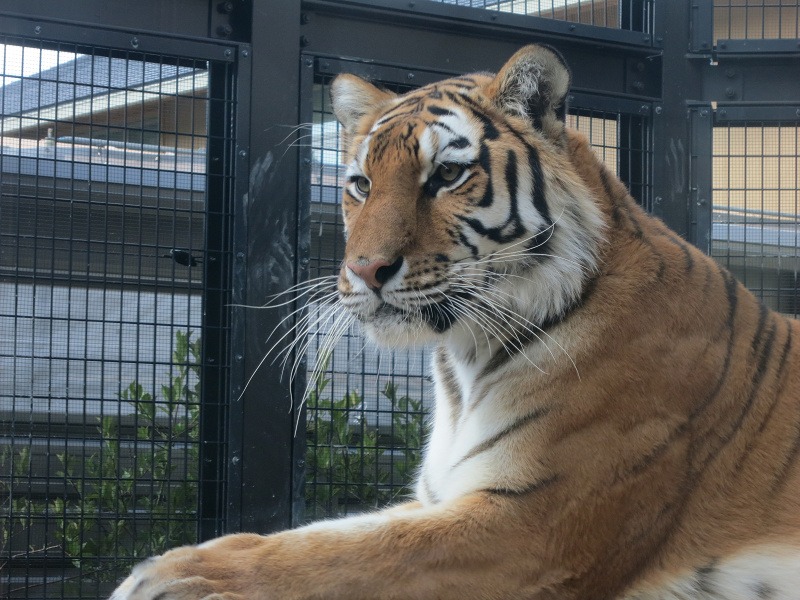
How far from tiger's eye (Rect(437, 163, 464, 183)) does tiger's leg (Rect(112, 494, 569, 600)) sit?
81 centimetres

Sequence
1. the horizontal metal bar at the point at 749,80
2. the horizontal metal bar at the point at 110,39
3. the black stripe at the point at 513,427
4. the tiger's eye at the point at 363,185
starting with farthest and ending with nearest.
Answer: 1. the horizontal metal bar at the point at 749,80
2. the horizontal metal bar at the point at 110,39
3. the tiger's eye at the point at 363,185
4. the black stripe at the point at 513,427

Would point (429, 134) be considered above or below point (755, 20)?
below

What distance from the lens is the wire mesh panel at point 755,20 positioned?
12.4ft

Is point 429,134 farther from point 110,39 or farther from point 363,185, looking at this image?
point 110,39

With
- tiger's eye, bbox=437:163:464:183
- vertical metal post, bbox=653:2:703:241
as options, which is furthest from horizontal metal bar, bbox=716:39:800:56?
tiger's eye, bbox=437:163:464:183

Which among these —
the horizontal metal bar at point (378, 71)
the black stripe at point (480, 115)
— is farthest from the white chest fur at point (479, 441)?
the horizontal metal bar at point (378, 71)

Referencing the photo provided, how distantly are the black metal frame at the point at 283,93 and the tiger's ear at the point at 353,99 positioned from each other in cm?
43

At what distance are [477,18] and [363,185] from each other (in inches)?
49.8

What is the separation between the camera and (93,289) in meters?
3.66

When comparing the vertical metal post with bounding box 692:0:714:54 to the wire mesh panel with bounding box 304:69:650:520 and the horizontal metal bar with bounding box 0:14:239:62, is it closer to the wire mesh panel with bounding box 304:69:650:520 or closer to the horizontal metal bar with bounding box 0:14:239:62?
the wire mesh panel with bounding box 304:69:650:520

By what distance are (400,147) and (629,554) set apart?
115cm

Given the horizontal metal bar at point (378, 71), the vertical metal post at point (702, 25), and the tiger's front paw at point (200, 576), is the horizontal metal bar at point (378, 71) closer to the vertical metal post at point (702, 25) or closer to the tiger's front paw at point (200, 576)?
the vertical metal post at point (702, 25)

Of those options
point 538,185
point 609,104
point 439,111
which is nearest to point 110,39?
point 439,111

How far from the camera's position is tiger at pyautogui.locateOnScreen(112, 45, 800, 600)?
1970mm
